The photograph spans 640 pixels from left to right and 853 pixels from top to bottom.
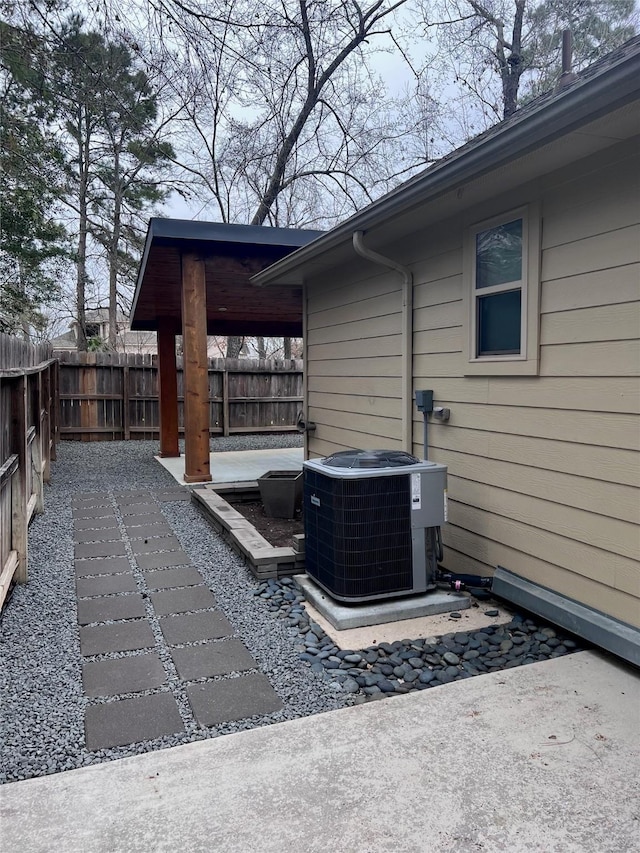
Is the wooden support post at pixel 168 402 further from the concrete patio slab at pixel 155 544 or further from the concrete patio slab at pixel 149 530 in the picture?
the concrete patio slab at pixel 155 544

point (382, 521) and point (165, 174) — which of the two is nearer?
point (382, 521)

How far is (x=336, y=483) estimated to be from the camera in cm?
312

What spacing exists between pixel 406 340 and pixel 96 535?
3.01 meters

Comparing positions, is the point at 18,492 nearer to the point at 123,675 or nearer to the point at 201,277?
the point at 123,675

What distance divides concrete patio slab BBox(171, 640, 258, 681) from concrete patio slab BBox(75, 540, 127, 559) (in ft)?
5.82

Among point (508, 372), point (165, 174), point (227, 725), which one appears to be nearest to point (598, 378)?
point (508, 372)

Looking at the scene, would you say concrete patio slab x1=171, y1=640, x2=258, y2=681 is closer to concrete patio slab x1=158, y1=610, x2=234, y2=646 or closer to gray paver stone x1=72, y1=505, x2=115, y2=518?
concrete patio slab x1=158, y1=610, x2=234, y2=646

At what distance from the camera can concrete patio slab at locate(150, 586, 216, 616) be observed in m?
3.31

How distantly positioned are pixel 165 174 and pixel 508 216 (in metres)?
15.4

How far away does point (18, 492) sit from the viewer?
12.1 feet

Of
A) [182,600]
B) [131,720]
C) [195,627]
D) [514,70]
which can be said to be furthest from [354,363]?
[514,70]

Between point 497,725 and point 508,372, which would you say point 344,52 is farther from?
point 497,725

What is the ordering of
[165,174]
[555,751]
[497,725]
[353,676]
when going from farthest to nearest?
[165,174] → [353,676] → [497,725] → [555,751]

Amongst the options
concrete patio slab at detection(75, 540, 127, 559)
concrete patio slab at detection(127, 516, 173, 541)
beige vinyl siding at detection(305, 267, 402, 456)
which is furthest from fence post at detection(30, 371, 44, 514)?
beige vinyl siding at detection(305, 267, 402, 456)
